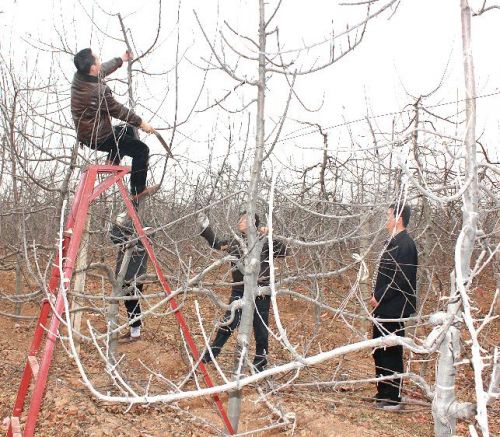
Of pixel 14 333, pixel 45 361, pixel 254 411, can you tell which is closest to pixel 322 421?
pixel 254 411

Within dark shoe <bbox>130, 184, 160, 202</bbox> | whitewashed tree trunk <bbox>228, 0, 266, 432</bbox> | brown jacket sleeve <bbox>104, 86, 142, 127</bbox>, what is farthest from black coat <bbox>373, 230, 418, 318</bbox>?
brown jacket sleeve <bbox>104, 86, 142, 127</bbox>

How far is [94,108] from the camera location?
3781 millimetres

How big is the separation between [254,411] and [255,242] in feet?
8.04

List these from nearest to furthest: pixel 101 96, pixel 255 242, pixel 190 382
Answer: pixel 255 242
pixel 101 96
pixel 190 382

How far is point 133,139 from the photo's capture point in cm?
400

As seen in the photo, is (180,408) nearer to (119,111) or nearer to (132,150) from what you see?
(132,150)

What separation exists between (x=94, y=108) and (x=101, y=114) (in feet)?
0.19

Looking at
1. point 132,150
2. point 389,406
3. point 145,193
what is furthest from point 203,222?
point 389,406

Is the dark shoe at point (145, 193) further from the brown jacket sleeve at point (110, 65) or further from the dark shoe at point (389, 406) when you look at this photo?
the dark shoe at point (389, 406)

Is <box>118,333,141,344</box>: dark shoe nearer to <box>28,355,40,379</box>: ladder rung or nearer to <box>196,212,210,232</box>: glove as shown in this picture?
<box>196,212,210,232</box>: glove

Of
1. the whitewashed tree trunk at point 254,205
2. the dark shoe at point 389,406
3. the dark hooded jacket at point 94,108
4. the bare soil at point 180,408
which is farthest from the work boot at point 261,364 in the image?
the dark hooded jacket at point 94,108

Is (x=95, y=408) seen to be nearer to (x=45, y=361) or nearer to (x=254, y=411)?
(x=254, y=411)

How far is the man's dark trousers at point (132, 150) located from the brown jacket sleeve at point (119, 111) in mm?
222

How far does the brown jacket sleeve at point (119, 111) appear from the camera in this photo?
3674mm
